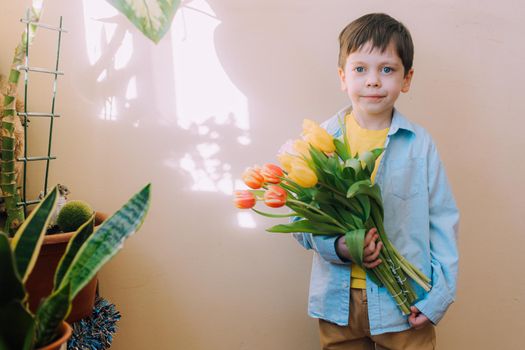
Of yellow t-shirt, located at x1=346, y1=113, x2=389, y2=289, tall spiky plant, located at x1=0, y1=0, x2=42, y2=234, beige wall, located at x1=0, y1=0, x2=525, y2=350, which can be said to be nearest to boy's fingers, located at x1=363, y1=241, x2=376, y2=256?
yellow t-shirt, located at x1=346, y1=113, x2=389, y2=289

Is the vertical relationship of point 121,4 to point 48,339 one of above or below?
above

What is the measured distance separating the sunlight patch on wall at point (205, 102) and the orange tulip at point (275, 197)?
0.48 metres

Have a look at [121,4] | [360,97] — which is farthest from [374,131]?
[121,4]

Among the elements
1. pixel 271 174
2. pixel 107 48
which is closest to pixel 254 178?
pixel 271 174

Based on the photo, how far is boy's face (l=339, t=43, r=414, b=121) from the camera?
109cm

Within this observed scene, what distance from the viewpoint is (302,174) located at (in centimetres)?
93

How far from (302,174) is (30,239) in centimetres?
48

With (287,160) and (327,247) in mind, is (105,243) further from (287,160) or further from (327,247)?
Answer: (327,247)

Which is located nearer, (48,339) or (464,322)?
(48,339)

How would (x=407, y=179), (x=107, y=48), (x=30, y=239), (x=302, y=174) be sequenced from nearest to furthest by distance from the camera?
(x=30, y=239), (x=302, y=174), (x=407, y=179), (x=107, y=48)

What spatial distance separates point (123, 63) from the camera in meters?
1.36

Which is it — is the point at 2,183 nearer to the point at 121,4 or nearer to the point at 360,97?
the point at 121,4

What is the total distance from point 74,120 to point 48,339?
0.81 metres

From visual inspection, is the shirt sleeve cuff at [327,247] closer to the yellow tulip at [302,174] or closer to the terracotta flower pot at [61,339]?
the yellow tulip at [302,174]
